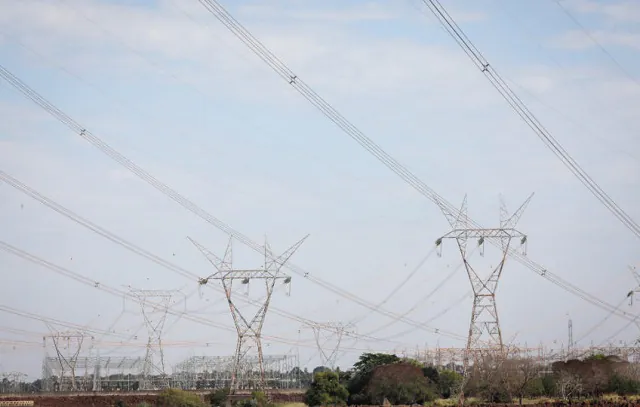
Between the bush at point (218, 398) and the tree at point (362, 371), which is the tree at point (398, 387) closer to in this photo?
the tree at point (362, 371)

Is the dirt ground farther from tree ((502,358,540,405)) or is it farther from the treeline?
tree ((502,358,540,405))

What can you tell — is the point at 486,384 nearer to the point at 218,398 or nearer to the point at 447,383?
the point at 447,383

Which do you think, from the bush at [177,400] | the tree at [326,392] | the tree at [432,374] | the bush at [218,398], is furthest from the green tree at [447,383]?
the bush at [177,400]

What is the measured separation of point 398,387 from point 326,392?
6.59m

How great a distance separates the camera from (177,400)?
76.2 meters

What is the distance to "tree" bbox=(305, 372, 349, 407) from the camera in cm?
8344

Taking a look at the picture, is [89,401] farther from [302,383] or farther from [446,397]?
[302,383]

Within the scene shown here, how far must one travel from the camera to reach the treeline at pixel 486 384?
274 ft

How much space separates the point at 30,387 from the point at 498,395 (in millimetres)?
130932

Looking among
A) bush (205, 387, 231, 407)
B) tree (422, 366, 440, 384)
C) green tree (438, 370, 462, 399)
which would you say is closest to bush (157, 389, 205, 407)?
bush (205, 387, 231, 407)

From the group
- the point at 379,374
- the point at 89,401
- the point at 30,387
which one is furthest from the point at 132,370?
the point at 379,374

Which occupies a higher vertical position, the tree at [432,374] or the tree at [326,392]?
the tree at [432,374]

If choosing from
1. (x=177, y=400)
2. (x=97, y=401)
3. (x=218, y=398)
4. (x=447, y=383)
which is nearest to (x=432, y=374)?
(x=447, y=383)

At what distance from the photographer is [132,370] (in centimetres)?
17138
